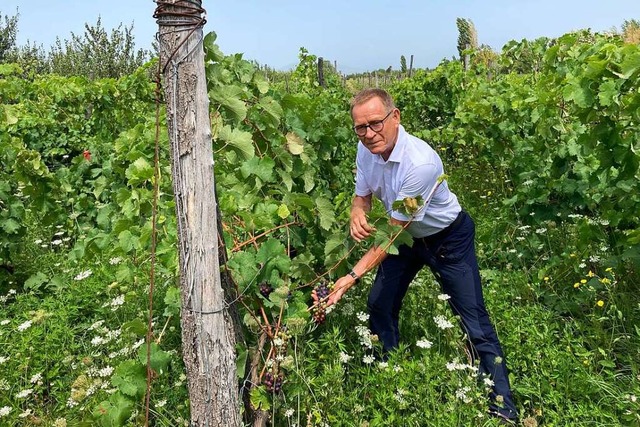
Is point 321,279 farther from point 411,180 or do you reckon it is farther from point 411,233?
point 411,180

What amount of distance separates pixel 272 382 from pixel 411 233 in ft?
3.30

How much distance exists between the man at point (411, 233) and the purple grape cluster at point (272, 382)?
1.45ft

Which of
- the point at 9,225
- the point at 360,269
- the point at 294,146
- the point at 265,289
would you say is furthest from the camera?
the point at 9,225

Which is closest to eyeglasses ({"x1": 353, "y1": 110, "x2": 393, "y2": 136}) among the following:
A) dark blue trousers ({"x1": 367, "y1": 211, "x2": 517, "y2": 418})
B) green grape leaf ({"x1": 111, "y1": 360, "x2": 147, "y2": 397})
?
dark blue trousers ({"x1": 367, "y1": 211, "x2": 517, "y2": 418})

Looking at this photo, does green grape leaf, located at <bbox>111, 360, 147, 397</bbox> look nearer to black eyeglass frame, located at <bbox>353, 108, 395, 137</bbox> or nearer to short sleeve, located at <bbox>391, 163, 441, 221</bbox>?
short sleeve, located at <bbox>391, 163, 441, 221</bbox>

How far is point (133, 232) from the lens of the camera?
2.65 m

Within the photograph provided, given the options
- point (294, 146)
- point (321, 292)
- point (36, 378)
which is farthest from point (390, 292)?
point (36, 378)

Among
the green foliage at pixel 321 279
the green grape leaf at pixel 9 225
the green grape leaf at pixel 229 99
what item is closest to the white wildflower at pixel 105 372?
the green foliage at pixel 321 279

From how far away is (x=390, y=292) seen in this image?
9.59 ft

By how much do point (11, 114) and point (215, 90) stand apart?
10.1ft

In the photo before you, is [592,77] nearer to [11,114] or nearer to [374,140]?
[374,140]

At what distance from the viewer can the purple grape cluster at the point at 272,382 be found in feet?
7.58

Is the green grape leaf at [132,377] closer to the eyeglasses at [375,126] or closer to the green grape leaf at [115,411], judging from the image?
the green grape leaf at [115,411]

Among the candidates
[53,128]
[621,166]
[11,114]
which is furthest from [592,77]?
[53,128]
